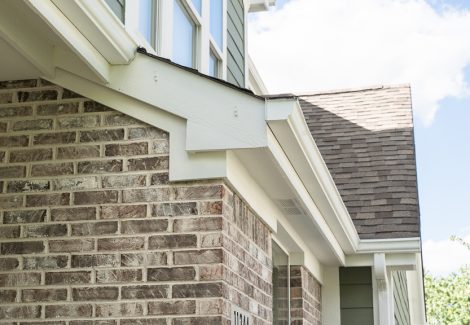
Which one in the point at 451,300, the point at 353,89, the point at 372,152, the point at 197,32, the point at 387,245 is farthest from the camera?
the point at 451,300

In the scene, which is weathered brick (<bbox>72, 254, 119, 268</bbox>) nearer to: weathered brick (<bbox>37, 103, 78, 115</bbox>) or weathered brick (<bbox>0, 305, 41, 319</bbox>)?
weathered brick (<bbox>0, 305, 41, 319</bbox>)

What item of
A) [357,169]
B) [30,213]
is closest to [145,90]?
[30,213]

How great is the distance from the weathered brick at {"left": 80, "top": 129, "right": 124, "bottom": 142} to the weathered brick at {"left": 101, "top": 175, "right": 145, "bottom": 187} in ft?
0.64

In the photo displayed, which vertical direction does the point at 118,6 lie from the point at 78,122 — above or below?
above

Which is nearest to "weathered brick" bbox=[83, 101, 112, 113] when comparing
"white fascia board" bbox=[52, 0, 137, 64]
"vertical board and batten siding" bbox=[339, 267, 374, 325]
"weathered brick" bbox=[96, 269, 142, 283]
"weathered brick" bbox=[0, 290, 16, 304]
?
"white fascia board" bbox=[52, 0, 137, 64]

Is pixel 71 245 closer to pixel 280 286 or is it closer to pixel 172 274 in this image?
pixel 172 274

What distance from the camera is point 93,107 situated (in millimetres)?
3934

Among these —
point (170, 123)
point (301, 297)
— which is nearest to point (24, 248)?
point (170, 123)

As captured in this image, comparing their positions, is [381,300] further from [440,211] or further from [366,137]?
[440,211]

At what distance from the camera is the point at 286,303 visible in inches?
242

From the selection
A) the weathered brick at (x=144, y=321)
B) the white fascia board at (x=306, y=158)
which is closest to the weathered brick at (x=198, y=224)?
the weathered brick at (x=144, y=321)

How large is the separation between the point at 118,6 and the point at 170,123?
0.73 metres

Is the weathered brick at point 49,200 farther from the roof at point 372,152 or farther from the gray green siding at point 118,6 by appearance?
the roof at point 372,152

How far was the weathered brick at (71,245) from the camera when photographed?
3.77 metres
